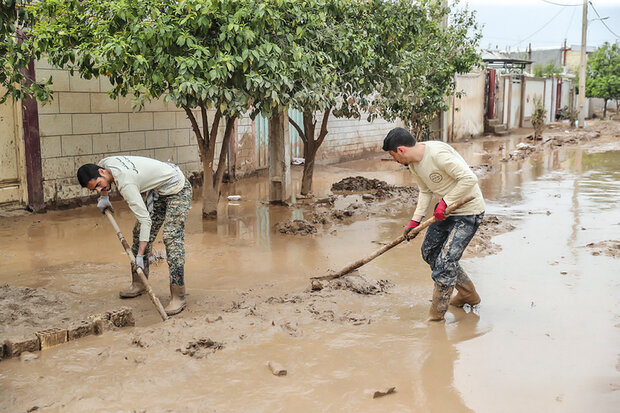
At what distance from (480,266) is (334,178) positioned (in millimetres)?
7039

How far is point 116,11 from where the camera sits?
636 cm

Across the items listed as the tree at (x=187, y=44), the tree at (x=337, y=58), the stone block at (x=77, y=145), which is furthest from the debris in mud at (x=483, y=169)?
the stone block at (x=77, y=145)

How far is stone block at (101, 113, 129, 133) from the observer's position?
927 centimetres

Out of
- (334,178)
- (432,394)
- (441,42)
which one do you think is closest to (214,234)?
(432,394)

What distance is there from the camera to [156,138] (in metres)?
10.2

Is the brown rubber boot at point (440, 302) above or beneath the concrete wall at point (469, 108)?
beneath

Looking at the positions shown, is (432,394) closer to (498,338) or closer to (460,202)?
(498,338)

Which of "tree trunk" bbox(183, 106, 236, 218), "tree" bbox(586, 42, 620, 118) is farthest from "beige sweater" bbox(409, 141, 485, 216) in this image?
"tree" bbox(586, 42, 620, 118)

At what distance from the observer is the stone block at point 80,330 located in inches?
157

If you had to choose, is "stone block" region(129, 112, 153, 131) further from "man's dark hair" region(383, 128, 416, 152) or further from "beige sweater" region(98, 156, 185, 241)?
"man's dark hair" region(383, 128, 416, 152)

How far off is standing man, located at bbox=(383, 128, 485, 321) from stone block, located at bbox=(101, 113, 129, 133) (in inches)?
243

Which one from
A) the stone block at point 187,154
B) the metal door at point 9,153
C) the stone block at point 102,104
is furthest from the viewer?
the stone block at point 187,154

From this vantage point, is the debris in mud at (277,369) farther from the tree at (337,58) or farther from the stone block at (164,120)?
the stone block at (164,120)

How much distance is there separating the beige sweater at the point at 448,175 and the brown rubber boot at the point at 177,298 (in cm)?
210
